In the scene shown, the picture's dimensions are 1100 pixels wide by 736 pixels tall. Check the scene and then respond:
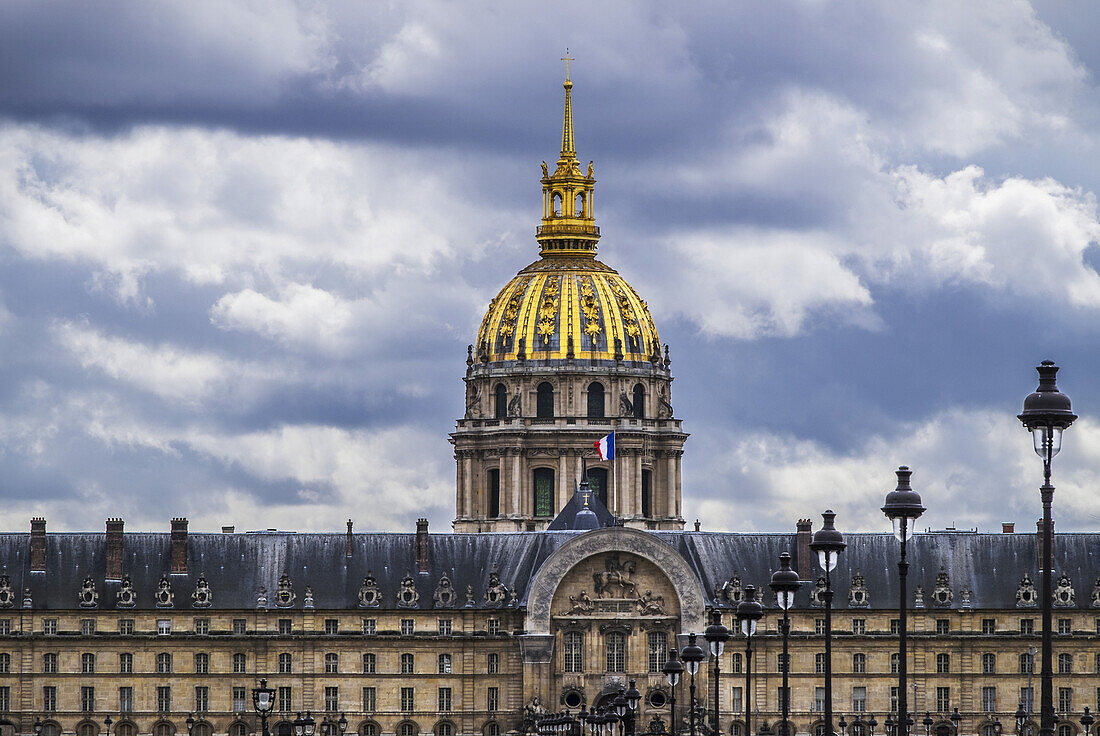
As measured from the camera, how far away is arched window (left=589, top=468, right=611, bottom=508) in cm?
18500

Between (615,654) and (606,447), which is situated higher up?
(606,447)

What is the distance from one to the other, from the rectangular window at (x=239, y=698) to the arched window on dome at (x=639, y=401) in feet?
177

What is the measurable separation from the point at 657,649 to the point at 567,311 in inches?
1986

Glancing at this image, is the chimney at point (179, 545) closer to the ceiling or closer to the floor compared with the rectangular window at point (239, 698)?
closer to the ceiling

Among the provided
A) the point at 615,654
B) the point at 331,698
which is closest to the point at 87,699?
the point at 331,698

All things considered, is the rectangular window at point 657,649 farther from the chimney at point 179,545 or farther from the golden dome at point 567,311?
the golden dome at point 567,311

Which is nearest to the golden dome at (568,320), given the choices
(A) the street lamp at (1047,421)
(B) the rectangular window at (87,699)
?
(B) the rectangular window at (87,699)

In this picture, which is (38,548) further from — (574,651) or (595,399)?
(595,399)

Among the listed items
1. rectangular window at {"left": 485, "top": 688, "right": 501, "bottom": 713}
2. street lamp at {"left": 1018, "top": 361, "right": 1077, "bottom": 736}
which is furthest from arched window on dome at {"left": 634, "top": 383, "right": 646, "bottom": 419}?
street lamp at {"left": 1018, "top": 361, "right": 1077, "bottom": 736}

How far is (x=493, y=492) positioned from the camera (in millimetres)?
186500

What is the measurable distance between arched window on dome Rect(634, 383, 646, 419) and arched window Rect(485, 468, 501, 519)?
10406 mm

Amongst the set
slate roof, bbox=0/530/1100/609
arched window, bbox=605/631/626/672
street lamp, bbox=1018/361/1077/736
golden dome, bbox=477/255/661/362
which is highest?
golden dome, bbox=477/255/661/362

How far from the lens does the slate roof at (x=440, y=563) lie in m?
142

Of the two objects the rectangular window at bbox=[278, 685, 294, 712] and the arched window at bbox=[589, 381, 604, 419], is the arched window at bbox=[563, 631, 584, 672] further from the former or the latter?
the arched window at bbox=[589, 381, 604, 419]
